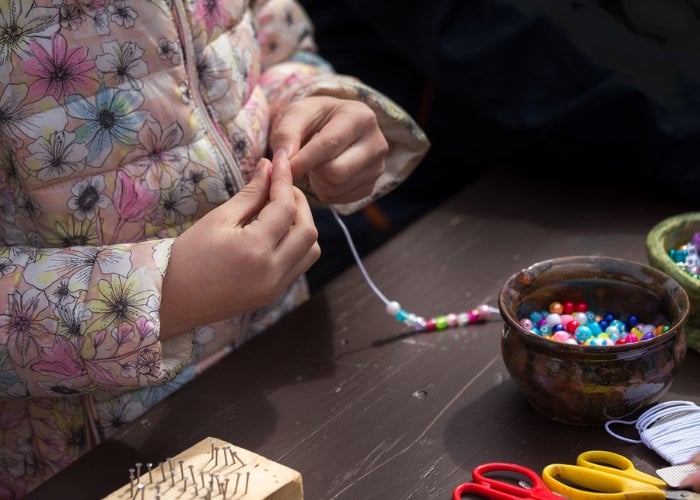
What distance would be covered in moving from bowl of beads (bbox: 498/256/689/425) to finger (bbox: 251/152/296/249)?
8.7 inches

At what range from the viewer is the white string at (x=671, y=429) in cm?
77

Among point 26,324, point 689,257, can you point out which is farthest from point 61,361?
point 689,257

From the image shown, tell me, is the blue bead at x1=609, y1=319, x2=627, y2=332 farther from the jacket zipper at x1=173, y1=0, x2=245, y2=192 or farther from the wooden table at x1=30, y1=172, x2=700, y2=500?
the jacket zipper at x1=173, y1=0, x2=245, y2=192

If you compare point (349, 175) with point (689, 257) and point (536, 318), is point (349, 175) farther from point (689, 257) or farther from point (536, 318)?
point (689, 257)

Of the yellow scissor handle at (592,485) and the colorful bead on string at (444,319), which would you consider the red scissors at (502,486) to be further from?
the colorful bead on string at (444,319)

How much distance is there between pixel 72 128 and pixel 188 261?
0.60 ft

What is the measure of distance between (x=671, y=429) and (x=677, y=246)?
273mm

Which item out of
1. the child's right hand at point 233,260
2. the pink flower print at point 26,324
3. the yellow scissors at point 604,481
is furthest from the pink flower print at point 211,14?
the yellow scissors at point 604,481

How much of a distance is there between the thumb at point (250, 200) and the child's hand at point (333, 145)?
0.21 feet

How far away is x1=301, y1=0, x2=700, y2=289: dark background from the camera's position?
1273 mm

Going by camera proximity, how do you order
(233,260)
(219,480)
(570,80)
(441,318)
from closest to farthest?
(219,480), (233,260), (441,318), (570,80)

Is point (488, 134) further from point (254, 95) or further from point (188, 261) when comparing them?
point (188, 261)

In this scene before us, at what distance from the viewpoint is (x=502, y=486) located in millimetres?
753

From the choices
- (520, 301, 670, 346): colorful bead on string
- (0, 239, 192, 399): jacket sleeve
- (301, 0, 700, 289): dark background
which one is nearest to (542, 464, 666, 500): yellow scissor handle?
Result: (520, 301, 670, 346): colorful bead on string
